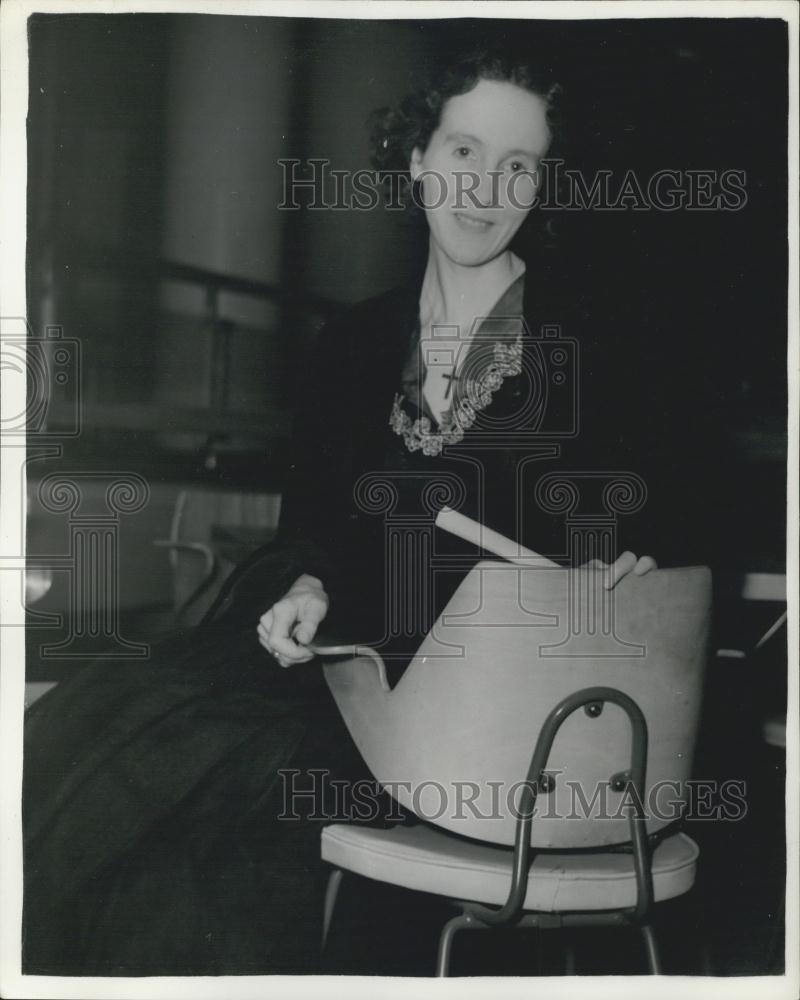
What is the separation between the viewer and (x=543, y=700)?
42.8 inches

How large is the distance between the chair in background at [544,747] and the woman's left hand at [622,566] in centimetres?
2

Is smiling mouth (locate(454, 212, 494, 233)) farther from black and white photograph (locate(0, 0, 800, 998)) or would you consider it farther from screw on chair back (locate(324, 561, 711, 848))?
screw on chair back (locate(324, 561, 711, 848))

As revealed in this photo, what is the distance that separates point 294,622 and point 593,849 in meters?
0.49

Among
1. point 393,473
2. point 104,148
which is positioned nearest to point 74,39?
point 104,148

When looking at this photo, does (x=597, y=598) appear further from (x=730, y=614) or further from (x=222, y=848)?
(x=222, y=848)

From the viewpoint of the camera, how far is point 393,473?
50.0 inches

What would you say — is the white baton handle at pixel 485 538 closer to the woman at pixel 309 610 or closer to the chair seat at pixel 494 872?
the woman at pixel 309 610

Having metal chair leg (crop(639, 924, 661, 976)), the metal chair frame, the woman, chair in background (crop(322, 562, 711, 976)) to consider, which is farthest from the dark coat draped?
metal chair leg (crop(639, 924, 661, 976))

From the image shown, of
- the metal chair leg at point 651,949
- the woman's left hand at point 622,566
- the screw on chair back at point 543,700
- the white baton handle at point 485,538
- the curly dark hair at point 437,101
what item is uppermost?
the curly dark hair at point 437,101

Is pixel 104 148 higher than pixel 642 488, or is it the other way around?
pixel 104 148

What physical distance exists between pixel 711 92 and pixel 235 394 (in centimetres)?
80

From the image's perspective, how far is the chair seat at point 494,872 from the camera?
1.12 m
